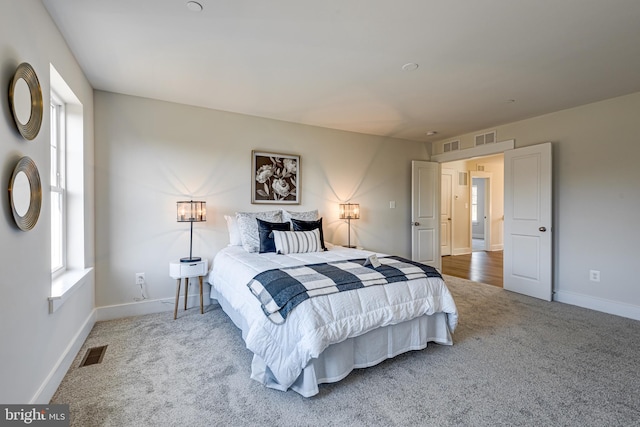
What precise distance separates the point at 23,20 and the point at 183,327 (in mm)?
2558

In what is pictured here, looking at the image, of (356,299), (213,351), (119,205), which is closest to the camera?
(356,299)

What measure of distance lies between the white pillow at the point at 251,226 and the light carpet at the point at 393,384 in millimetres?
869

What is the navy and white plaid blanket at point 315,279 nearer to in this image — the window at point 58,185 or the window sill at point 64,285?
the window sill at point 64,285

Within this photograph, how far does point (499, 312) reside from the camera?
3.32 m

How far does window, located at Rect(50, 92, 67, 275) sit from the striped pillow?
6.06 ft

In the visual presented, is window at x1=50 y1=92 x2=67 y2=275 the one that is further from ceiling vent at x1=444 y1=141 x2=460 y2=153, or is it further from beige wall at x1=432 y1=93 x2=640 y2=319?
beige wall at x1=432 y1=93 x2=640 y2=319

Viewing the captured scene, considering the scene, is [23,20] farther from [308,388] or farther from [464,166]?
[464,166]

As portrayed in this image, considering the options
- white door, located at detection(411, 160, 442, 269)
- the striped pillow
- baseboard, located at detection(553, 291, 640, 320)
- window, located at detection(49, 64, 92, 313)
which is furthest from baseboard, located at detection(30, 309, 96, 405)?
baseboard, located at detection(553, 291, 640, 320)

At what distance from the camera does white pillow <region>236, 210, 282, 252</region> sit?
10.8ft

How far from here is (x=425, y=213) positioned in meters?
5.27

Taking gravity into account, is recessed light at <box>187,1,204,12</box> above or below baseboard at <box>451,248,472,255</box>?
above

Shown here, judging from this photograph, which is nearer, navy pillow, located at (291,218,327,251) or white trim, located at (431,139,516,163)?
navy pillow, located at (291,218,327,251)

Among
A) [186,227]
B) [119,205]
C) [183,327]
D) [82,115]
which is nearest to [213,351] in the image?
[183,327]

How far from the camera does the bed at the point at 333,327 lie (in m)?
1.81
